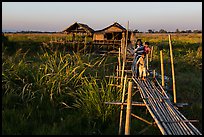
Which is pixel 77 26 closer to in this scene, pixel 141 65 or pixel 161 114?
pixel 141 65

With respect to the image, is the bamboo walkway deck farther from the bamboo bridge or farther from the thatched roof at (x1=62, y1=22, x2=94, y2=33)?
the thatched roof at (x1=62, y1=22, x2=94, y2=33)

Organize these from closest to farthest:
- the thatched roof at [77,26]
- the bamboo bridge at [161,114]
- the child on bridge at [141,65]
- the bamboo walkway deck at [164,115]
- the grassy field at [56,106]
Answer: the bamboo bridge at [161,114] → the bamboo walkway deck at [164,115] → the grassy field at [56,106] → the child on bridge at [141,65] → the thatched roof at [77,26]

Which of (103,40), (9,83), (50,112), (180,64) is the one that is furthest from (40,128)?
(103,40)

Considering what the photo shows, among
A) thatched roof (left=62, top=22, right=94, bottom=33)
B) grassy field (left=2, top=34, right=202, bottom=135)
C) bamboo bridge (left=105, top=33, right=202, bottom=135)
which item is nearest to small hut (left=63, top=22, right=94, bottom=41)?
thatched roof (left=62, top=22, right=94, bottom=33)

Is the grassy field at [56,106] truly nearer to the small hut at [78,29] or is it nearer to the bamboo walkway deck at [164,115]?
the bamboo walkway deck at [164,115]

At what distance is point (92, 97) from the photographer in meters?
4.57

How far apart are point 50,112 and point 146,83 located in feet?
7.24

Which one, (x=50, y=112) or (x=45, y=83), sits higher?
(x=45, y=83)

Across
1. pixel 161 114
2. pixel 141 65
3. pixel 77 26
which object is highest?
pixel 77 26

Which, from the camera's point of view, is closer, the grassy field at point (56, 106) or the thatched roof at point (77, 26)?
the grassy field at point (56, 106)

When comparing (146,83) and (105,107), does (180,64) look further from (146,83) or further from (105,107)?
(105,107)

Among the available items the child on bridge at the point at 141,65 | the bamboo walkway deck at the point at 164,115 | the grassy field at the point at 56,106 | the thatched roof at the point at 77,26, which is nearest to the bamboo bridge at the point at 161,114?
the bamboo walkway deck at the point at 164,115

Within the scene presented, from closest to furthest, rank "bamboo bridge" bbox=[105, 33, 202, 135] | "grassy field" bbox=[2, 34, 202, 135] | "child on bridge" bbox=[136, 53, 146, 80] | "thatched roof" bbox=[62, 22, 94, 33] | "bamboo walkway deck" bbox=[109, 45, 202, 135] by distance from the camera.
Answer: "bamboo bridge" bbox=[105, 33, 202, 135] < "bamboo walkway deck" bbox=[109, 45, 202, 135] < "grassy field" bbox=[2, 34, 202, 135] < "child on bridge" bbox=[136, 53, 146, 80] < "thatched roof" bbox=[62, 22, 94, 33]

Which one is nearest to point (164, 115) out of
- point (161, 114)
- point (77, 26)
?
point (161, 114)
